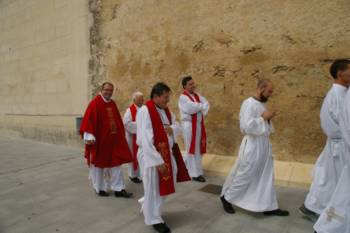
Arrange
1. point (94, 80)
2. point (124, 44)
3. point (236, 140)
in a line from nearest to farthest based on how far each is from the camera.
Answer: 1. point (236, 140)
2. point (124, 44)
3. point (94, 80)

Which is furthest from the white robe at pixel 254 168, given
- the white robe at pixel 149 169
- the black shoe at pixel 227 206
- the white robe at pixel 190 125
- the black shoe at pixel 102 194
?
the black shoe at pixel 102 194

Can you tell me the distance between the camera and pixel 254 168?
3.80 metres

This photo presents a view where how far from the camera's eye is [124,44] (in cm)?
798

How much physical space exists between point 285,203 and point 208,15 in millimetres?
3839

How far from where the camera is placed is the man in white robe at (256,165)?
12.2 ft

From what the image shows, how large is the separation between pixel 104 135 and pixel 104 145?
15cm

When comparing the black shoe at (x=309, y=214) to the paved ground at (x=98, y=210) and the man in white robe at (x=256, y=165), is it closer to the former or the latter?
the paved ground at (x=98, y=210)

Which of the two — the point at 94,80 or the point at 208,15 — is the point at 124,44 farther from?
the point at 208,15

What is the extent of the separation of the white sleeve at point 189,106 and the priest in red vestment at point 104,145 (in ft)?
3.95

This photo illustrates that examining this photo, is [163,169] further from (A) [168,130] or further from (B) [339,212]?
(B) [339,212]

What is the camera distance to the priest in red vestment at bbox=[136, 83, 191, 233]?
3.40 m

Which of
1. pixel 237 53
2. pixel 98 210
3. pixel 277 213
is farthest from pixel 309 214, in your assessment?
pixel 237 53

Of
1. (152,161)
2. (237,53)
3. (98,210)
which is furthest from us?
(237,53)

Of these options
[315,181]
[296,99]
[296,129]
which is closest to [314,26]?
[296,99]
